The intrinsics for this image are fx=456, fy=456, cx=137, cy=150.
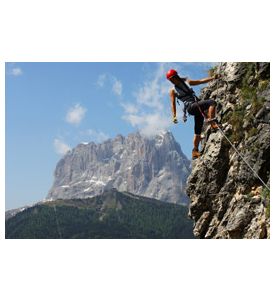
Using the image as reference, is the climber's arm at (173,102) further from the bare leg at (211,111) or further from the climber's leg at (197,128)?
the bare leg at (211,111)

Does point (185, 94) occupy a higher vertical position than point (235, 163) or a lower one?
higher

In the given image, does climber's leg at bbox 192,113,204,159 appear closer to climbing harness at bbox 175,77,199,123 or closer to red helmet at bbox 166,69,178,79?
climbing harness at bbox 175,77,199,123

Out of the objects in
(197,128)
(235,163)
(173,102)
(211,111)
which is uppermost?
(173,102)

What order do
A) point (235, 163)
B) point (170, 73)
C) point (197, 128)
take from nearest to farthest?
point (170, 73), point (197, 128), point (235, 163)

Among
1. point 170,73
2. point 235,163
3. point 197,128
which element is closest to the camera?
point 170,73

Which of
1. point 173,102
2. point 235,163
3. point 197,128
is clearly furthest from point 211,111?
point 235,163

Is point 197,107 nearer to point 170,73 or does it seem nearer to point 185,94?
point 185,94

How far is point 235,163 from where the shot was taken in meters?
20.5

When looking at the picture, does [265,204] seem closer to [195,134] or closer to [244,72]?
[195,134]

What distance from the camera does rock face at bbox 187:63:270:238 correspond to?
59.7ft

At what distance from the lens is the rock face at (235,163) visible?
18.2m

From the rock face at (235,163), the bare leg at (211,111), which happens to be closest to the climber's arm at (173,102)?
the bare leg at (211,111)
